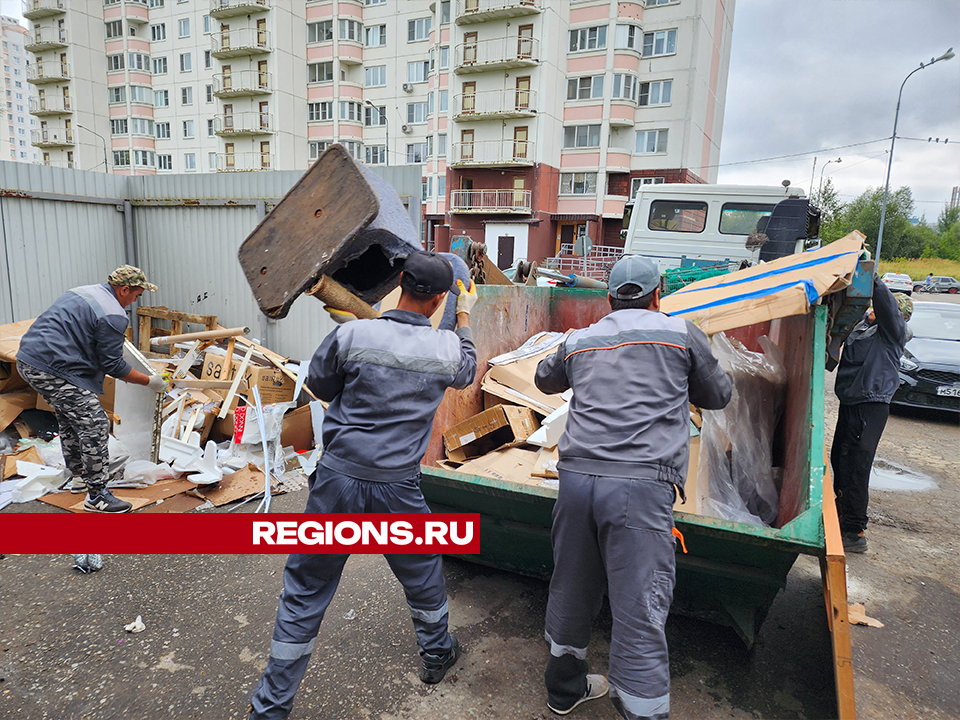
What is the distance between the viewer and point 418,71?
1164 inches

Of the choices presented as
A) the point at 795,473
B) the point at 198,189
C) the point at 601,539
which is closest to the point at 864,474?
the point at 795,473

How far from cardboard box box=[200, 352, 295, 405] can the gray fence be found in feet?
3.15

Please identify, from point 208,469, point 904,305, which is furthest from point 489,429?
point 904,305

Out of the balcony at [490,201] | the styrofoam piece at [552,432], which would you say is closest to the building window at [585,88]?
the balcony at [490,201]

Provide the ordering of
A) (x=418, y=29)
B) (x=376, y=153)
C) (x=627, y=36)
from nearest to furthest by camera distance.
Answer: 1. (x=627, y=36)
2. (x=418, y=29)
3. (x=376, y=153)

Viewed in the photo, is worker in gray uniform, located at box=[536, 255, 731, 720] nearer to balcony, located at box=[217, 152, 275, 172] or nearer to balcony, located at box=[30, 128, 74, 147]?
balcony, located at box=[217, 152, 275, 172]

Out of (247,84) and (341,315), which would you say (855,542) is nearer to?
(341,315)

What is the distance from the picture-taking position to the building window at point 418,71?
29406mm

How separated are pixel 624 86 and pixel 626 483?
26138 millimetres

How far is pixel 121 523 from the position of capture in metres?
3.63

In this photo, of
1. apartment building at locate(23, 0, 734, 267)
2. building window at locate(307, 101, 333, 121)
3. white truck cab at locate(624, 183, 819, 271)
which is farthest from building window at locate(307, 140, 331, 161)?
white truck cab at locate(624, 183, 819, 271)

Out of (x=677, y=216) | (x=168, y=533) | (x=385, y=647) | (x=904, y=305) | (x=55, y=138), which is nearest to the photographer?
(x=385, y=647)

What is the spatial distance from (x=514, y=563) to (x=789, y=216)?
5.30m

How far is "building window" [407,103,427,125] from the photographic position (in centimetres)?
2988
